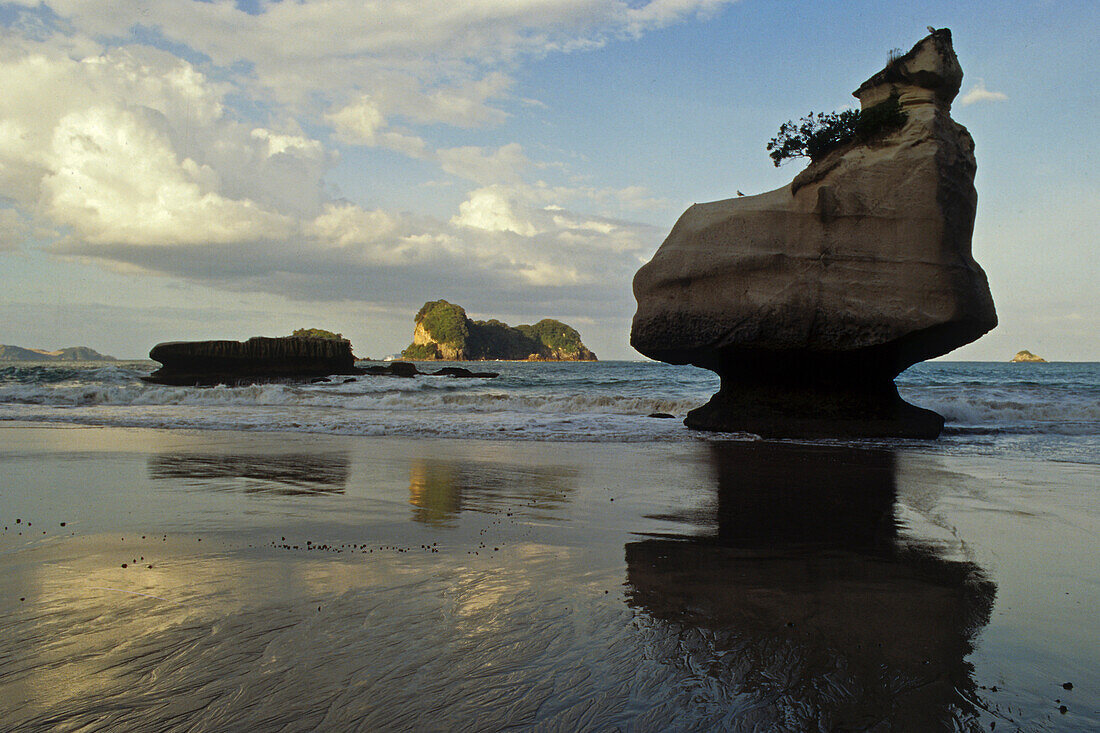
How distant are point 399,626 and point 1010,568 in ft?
11.4

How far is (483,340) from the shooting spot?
132 meters

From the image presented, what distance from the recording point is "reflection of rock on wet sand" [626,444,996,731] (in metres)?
2.16

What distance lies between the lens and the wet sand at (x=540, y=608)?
6.91ft

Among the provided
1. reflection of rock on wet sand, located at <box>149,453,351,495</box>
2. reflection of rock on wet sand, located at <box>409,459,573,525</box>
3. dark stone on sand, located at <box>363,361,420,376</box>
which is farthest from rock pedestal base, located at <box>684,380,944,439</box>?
dark stone on sand, located at <box>363,361,420,376</box>

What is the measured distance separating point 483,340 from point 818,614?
13006cm

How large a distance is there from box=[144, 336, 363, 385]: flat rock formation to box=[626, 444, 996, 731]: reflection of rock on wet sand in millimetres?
35369

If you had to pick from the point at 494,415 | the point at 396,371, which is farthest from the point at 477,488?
the point at 396,371

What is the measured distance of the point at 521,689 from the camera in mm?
2199

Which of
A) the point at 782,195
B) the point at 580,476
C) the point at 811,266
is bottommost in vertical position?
the point at 580,476

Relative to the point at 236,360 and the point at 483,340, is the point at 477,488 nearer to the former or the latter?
the point at 236,360

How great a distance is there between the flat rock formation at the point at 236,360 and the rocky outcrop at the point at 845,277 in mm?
29286

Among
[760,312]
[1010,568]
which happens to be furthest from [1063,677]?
[760,312]

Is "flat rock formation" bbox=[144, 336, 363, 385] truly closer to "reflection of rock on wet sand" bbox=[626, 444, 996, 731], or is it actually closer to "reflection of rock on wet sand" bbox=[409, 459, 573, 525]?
"reflection of rock on wet sand" bbox=[409, 459, 573, 525]

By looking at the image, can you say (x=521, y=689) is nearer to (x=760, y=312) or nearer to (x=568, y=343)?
(x=760, y=312)
